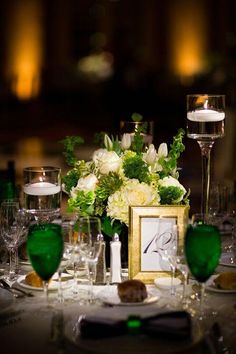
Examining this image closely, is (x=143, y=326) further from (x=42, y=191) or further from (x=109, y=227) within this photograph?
(x=42, y=191)

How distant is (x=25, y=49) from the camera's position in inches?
422

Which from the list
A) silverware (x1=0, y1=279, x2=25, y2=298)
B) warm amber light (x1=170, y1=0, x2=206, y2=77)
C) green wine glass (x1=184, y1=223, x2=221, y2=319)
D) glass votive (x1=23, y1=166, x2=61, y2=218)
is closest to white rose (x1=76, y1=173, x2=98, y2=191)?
glass votive (x1=23, y1=166, x2=61, y2=218)

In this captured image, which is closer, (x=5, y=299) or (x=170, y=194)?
(x=5, y=299)

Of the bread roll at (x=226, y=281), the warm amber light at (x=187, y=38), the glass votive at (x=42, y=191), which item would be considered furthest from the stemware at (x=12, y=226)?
the warm amber light at (x=187, y=38)

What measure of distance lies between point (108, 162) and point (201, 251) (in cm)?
51

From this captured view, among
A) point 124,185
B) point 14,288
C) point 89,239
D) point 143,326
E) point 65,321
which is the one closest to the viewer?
point 143,326

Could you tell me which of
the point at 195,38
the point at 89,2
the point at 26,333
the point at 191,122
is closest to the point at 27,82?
the point at 89,2

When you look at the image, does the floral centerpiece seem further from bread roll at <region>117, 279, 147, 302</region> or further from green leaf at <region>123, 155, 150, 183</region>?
bread roll at <region>117, 279, 147, 302</region>

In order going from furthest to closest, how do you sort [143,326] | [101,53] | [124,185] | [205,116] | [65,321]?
1. [101,53]
2. [205,116]
3. [124,185]
4. [65,321]
5. [143,326]

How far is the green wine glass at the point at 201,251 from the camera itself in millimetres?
1649

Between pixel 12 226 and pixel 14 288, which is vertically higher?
pixel 12 226

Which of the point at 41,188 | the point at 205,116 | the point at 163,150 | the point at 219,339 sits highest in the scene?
the point at 205,116

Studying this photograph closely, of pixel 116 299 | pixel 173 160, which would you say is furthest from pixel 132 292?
pixel 173 160

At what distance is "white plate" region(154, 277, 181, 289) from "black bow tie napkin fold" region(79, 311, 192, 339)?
15.1 inches
